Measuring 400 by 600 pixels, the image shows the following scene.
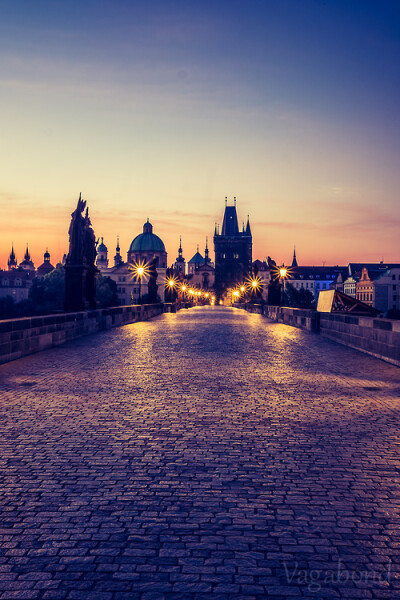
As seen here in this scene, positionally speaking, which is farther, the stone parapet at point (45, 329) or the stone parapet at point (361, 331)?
the stone parapet at point (361, 331)

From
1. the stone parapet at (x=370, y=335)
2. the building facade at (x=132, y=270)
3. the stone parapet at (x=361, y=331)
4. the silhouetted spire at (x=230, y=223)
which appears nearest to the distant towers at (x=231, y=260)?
the silhouetted spire at (x=230, y=223)

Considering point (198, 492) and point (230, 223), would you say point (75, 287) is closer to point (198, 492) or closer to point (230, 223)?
point (198, 492)

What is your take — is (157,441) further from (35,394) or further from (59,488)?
(35,394)

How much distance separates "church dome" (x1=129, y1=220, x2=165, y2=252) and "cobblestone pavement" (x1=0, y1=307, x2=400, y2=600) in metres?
167

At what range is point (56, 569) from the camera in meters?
3.21

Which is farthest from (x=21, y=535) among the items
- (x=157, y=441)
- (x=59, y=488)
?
(x=157, y=441)

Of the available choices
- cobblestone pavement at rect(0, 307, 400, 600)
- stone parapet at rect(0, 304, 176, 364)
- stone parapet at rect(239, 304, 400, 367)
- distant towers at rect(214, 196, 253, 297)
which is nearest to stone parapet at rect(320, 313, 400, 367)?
stone parapet at rect(239, 304, 400, 367)

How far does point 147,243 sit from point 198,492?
172716 millimetres

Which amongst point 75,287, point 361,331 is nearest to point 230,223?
point 75,287

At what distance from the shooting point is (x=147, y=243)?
175125mm

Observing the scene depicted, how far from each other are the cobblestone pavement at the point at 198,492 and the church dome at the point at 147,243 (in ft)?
549

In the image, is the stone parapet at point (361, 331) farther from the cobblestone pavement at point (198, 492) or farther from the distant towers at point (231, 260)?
the distant towers at point (231, 260)

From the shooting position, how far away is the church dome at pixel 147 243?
175 metres

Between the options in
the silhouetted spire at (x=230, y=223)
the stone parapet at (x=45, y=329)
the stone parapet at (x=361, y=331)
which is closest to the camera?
the stone parapet at (x=45, y=329)
